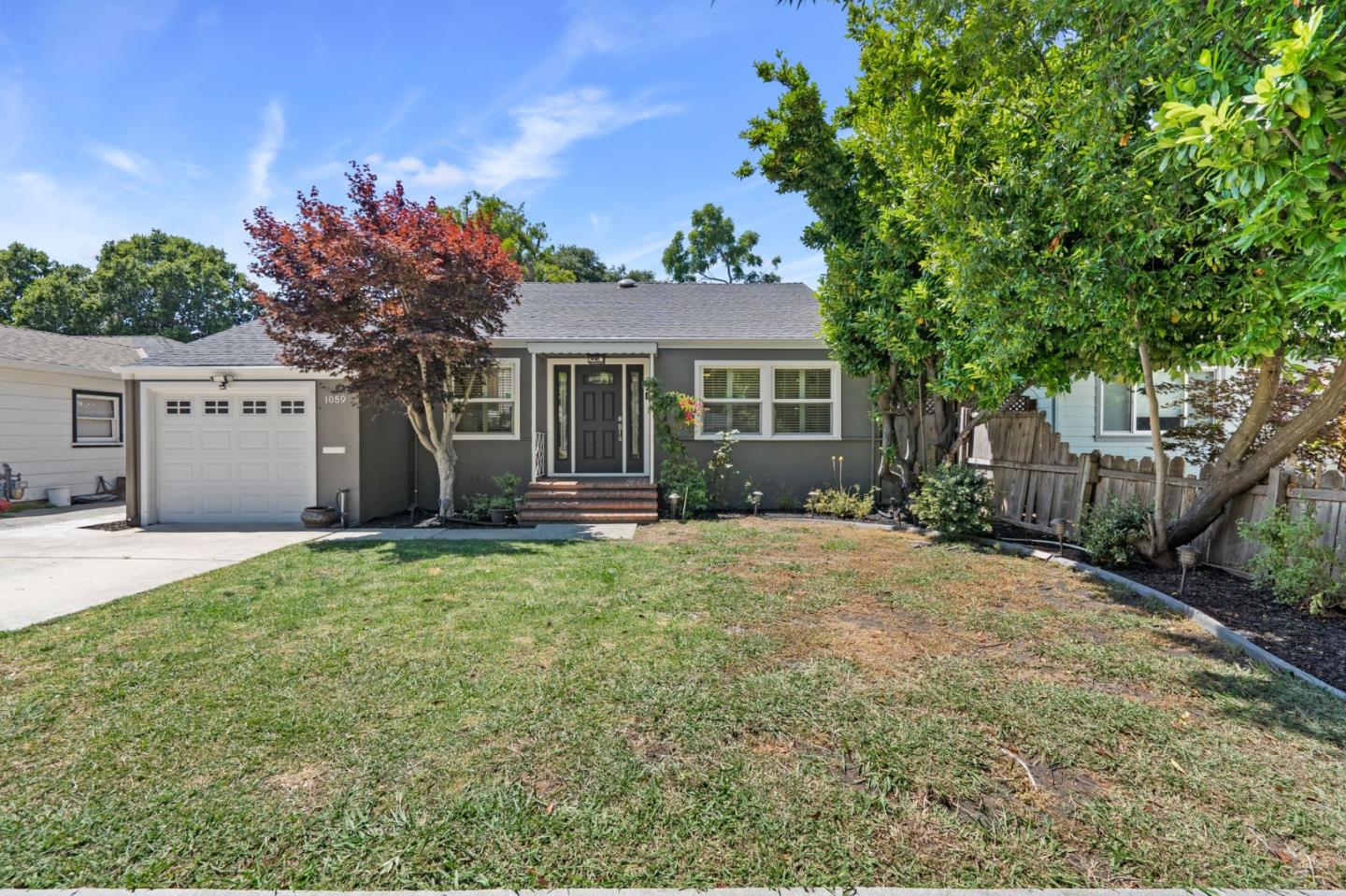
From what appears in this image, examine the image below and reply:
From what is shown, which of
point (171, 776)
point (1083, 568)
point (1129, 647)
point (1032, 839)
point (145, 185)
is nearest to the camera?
point (1032, 839)

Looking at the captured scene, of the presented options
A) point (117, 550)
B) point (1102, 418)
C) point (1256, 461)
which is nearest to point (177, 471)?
point (117, 550)

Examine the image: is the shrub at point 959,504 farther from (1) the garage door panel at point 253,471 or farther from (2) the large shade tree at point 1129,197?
→ (1) the garage door panel at point 253,471

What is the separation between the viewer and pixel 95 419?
13172 millimetres

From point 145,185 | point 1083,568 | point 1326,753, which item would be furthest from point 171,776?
point 145,185

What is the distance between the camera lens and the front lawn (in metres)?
2.00

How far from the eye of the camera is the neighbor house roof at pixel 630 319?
9.77 m

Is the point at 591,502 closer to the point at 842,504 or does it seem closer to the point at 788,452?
the point at 788,452

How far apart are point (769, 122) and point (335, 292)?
691 cm

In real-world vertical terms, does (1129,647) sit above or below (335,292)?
below

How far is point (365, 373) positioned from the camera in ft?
26.6

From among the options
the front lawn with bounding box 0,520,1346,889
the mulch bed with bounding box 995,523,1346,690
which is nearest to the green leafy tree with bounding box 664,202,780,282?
the mulch bed with bounding box 995,523,1346,690

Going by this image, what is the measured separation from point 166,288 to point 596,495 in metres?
36.6

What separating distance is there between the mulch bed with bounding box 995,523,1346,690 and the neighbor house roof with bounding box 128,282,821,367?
20.2 feet

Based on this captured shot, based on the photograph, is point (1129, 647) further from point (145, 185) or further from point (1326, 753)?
point (145, 185)
